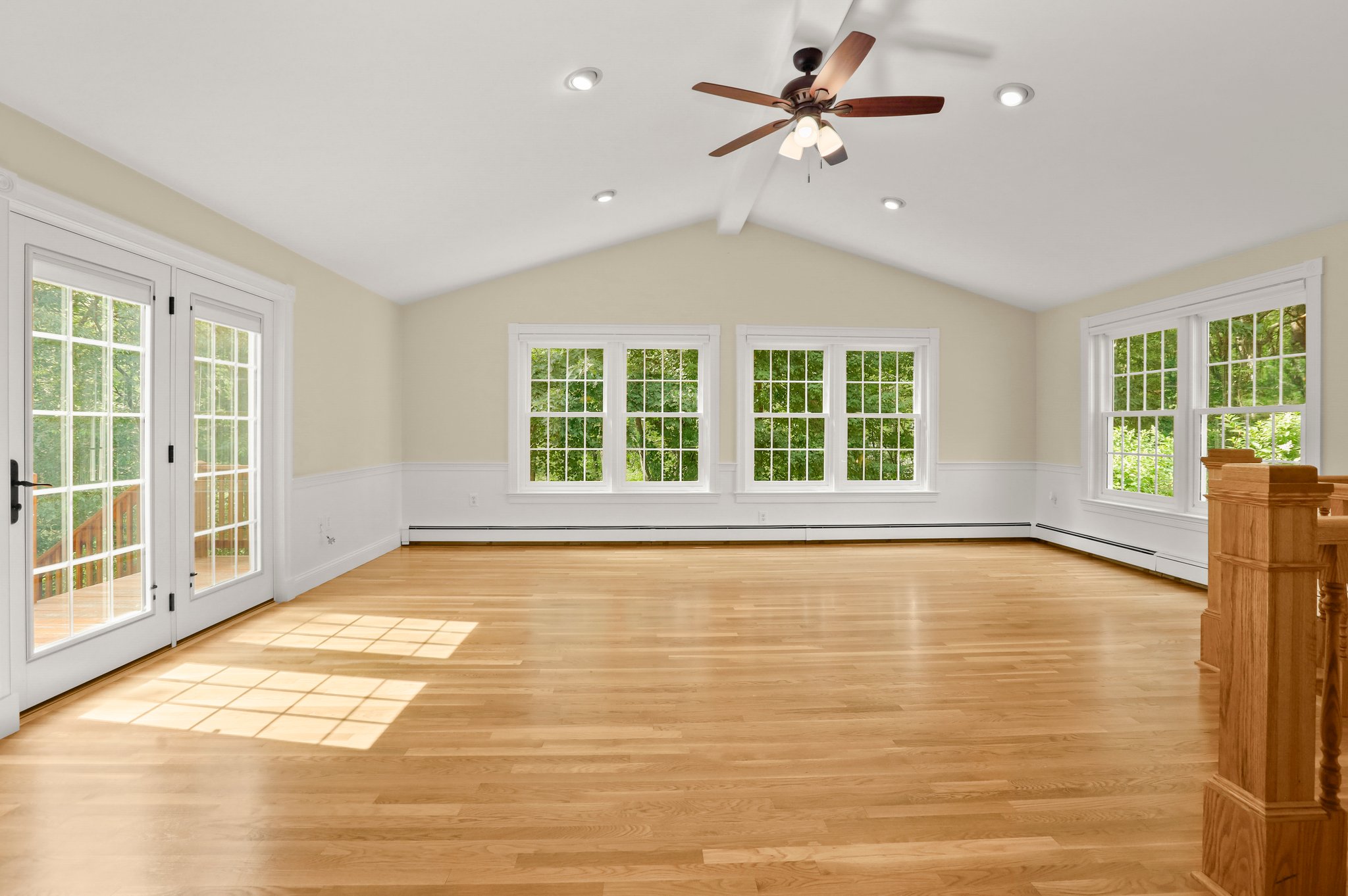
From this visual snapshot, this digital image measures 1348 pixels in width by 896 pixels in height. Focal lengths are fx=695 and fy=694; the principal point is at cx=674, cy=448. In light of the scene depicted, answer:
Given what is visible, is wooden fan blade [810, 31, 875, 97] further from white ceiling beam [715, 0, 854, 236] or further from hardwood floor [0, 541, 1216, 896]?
hardwood floor [0, 541, 1216, 896]

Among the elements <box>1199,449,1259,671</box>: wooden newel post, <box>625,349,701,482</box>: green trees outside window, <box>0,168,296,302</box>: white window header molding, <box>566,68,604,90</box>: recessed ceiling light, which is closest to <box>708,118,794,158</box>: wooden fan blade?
<box>566,68,604,90</box>: recessed ceiling light

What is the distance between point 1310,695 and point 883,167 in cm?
429

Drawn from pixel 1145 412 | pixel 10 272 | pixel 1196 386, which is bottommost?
pixel 1145 412

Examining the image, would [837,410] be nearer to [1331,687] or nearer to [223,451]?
[223,451]

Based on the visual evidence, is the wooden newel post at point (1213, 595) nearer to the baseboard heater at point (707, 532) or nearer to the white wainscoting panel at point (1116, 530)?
the white wainscoting panel at point (1116, 530)

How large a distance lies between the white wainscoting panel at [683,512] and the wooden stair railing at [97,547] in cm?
353

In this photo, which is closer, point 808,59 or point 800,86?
point 800,86

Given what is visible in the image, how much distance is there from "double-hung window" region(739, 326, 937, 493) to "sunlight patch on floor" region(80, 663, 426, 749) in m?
4.58

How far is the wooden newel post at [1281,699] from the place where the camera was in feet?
5.14

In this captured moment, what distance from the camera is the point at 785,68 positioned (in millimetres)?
3885

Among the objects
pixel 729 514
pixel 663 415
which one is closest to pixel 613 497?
pixel 663 415

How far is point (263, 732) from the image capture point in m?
2.65

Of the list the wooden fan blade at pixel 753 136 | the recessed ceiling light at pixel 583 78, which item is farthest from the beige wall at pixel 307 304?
the wooden fan blade at pixel 753 136

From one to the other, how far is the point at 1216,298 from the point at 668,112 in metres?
4.19
